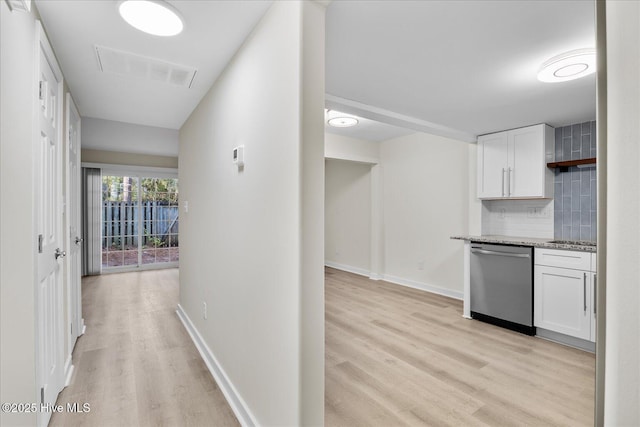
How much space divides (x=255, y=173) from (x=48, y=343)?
5.49 ft

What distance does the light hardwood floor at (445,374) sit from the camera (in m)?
1.96

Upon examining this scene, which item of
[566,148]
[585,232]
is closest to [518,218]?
[585,232]

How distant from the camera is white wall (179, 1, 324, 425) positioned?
4.45 ft

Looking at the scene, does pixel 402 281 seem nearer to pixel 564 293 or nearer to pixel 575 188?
pixel 564 293

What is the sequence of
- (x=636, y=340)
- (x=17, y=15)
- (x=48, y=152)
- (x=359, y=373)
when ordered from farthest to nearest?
(x=359, y=373) → (x=48, y=152) → (x=17, y=15) → (x=636, y=340)

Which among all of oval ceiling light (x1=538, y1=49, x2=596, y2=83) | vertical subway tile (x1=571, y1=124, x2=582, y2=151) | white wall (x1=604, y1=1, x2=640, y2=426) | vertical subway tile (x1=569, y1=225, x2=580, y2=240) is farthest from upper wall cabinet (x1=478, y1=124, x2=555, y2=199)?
white wall (x1=604, y1=1, x2=640, y2=426)

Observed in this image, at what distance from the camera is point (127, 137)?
505cm

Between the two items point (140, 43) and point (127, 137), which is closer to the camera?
point (140, 43)

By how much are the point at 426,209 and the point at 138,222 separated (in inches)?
234

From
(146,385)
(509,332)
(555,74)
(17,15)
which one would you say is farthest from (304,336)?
(509,332)

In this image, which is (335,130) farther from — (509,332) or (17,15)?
(17,15)

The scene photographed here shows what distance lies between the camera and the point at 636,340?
0.44 meters

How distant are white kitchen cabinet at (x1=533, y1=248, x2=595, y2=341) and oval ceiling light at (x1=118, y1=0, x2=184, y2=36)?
3.74 metres

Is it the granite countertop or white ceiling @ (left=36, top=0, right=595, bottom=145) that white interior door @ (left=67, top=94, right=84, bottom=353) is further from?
the granite countertop
